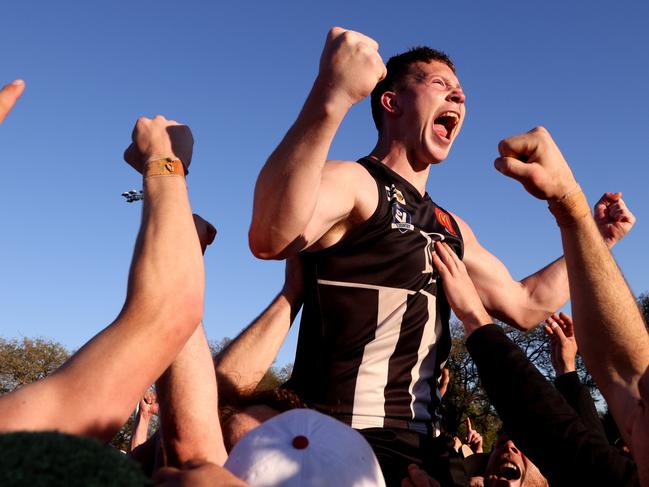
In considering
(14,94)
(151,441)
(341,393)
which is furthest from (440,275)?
(14,94)

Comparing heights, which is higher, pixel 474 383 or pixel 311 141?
pixel 311 141

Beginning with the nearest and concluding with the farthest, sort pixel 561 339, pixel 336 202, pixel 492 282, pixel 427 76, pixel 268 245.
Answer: pixel 268 245
pixel 336 202
pixel 427 76
pixel 492 282
pixel 561 339

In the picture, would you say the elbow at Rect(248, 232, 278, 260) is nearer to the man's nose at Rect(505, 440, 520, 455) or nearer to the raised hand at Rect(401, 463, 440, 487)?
the raised hand at Rect(401, 463, 440, 487)

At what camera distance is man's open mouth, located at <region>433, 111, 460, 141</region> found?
3992 mm

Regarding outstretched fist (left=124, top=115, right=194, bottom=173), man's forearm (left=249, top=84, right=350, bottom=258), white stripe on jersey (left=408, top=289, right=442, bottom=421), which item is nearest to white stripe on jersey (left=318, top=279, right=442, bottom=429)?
white stripe on jersey (left=408, top=289, right=442, bottom=421)

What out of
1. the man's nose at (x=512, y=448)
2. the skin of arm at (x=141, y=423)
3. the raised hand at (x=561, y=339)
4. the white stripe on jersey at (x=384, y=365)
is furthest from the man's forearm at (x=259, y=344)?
the skin of arm at (x=141, y=423)

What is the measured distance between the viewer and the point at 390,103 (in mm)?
4176

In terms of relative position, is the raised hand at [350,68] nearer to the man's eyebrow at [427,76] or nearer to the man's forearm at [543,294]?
the man's eyebrow at [427,76]

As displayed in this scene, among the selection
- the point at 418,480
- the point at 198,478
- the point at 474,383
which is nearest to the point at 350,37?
the point at 418,480

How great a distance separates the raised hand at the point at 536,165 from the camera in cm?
269

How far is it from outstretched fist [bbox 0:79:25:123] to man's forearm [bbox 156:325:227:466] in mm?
911

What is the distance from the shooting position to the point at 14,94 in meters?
2.25

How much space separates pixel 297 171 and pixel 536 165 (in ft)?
2.88

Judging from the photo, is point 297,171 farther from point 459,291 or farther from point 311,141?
point 459,291
